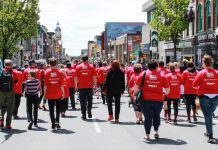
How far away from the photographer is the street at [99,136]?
10250 millimetres

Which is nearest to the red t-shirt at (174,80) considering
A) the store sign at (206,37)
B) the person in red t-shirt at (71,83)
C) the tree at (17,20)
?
the person in red t-shirt at (71,83)

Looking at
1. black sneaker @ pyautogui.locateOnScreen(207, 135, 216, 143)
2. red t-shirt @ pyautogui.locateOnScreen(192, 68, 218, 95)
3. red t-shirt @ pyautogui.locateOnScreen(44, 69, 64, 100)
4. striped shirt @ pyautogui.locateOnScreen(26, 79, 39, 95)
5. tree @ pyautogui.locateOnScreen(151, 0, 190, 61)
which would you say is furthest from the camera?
tree @ pyautogui.locateOnScreen(151, 0, 190, 61)

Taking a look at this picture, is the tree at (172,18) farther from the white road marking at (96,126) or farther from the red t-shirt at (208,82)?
the red t-shirt at (208,82)

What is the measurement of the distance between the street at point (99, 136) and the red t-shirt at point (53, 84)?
953mm

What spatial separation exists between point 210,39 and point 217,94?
28266 millimetres

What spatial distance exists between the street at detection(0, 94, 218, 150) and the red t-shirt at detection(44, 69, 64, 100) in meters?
0.95

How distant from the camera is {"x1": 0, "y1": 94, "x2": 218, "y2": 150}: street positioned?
10250mm

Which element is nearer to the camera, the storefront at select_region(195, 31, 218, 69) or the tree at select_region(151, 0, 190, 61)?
the storefront at select_region(195, 31, 218, 69)

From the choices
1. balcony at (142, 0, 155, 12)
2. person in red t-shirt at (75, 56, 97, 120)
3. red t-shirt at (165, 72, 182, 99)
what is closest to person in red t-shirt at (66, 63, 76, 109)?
person in red t-shirt at (75, 56, 97, 120)

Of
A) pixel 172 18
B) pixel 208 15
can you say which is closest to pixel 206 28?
pixel 208 15

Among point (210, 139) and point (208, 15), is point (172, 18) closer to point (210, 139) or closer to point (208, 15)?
point (208, 15)

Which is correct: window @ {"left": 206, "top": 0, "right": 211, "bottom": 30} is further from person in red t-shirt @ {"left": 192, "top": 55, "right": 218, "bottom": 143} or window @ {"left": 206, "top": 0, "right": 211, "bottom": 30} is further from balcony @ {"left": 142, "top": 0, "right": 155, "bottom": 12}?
person in red t-shirt @ {"left": 192, "top": 55, "right": 218, "bottom": 143}

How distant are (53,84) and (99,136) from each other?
2047 millimetres

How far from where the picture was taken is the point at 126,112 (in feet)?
58.8
